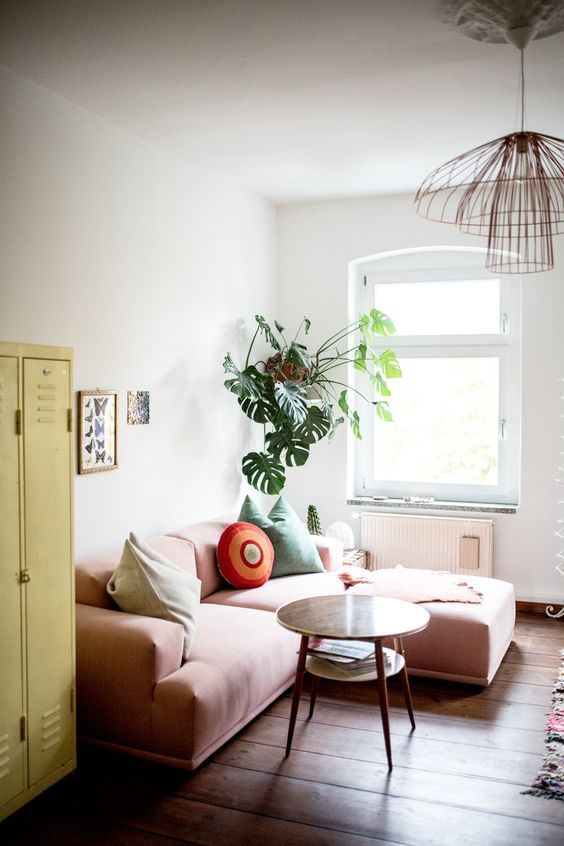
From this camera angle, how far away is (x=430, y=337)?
5.61 metres

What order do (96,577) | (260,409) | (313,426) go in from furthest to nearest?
(313,426) → (260,409) → (96,577)

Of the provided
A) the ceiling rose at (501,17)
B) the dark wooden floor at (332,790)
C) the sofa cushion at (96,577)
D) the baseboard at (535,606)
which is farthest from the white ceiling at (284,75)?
the baseboard at (535,606)

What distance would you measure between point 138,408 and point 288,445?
123 cm

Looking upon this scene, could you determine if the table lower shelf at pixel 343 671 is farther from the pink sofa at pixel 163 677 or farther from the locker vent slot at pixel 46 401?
the locker vent slot at pixel 46 401

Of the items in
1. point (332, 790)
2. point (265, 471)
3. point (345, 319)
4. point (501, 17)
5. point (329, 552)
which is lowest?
point (332, 790)

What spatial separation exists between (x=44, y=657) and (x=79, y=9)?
226cm

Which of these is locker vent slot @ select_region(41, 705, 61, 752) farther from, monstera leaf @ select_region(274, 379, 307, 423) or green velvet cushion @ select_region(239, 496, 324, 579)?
monstera leaf @ select_region(274, 379, 307, 423)

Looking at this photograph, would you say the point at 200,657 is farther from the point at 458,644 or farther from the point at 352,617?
the point at 458,644

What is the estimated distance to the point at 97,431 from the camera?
12.4ft

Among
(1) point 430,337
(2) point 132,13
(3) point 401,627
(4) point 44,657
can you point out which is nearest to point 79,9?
(2) point 132,13

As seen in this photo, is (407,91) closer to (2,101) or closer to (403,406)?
(2,101)

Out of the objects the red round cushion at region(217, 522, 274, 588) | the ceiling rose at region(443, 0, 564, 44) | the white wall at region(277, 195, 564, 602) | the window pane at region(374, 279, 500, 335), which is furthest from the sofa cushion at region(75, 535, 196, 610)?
the window pane at region(374, 279, 500, 335)

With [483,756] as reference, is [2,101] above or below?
above

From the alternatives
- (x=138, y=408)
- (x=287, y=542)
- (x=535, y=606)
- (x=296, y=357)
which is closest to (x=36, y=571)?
(x=138, y=408)
